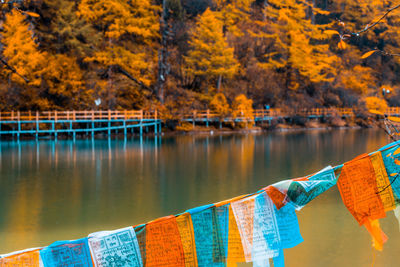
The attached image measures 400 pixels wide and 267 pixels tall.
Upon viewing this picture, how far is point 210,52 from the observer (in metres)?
33.4

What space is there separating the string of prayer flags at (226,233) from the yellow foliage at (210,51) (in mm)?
29561

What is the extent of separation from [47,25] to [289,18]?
743 inches

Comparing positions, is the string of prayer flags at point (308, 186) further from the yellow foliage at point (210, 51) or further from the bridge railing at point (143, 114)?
the yellow foliage at point (210, 51)

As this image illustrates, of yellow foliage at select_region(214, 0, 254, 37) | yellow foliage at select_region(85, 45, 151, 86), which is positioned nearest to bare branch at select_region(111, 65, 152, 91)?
yellow foliage at select_region(85, 45, 151, 86)

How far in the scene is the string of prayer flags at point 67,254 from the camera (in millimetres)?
3225

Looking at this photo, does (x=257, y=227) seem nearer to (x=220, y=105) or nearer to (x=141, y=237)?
(x=141, y=237)

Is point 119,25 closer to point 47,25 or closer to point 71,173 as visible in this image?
point 47,25

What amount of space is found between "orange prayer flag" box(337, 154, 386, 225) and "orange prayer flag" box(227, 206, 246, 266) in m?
0.89

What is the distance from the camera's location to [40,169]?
52.7 feet

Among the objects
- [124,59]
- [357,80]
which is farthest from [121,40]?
[357,80]

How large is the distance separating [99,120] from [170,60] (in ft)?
32.7

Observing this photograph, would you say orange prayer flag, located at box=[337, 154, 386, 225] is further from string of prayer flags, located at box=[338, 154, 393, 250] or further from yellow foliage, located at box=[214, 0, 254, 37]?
yellow foliage, located at box=[214, 0, 254, 37]

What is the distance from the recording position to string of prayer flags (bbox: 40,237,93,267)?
322 cm

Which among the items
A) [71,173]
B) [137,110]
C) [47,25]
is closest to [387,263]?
[71,173]
